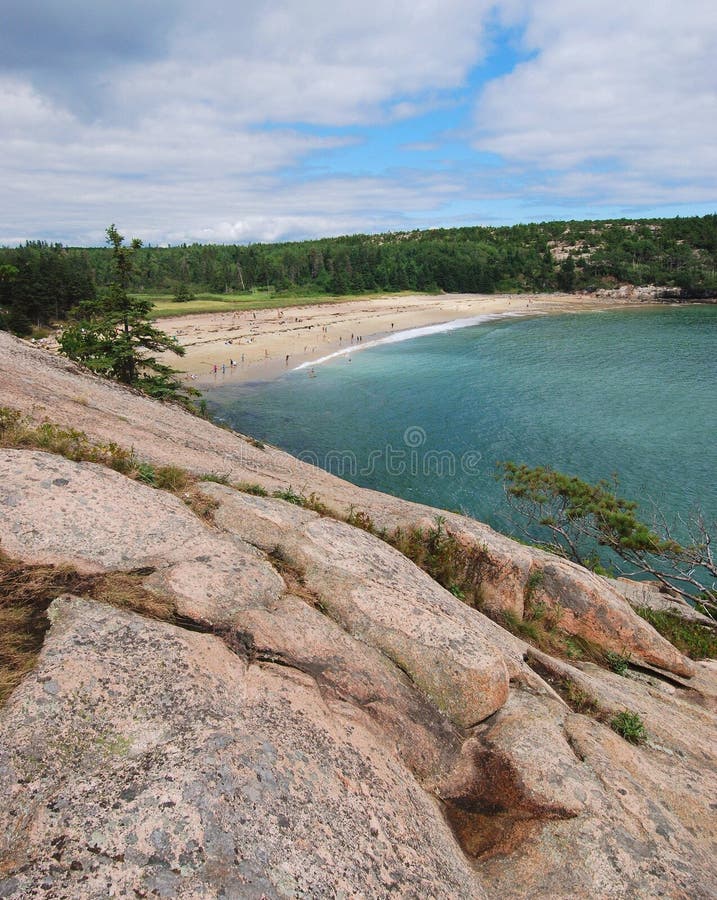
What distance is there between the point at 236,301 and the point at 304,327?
43.2 meters

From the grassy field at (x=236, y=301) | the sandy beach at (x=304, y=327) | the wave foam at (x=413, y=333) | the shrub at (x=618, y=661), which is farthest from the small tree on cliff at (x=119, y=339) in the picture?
the grassy field at (x=236, y=301)

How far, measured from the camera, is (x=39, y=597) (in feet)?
17.3

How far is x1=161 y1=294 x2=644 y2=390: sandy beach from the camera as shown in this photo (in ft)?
233

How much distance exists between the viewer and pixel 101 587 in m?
5.64

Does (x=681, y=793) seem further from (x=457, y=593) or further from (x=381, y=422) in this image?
(x=381, y=422)

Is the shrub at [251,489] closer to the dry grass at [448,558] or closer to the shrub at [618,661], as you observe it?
the dry grass at [448,558]

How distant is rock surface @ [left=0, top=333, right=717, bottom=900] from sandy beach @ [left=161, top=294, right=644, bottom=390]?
5641 centimetres

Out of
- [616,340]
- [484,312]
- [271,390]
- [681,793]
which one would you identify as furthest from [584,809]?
[484,312]

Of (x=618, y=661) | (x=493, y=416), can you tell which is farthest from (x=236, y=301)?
(x=618, y=661)

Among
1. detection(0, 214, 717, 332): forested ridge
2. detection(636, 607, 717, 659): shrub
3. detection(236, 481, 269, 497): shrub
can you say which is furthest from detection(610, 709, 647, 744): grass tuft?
detection(0, 214, 717, 332): forested ridge

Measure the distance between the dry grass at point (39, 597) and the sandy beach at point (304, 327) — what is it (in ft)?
187

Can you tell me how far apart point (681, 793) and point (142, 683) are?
658 cm

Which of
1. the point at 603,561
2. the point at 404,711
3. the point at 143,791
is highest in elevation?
the point at 143,791

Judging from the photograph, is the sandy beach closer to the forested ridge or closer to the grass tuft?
the forested ridge
